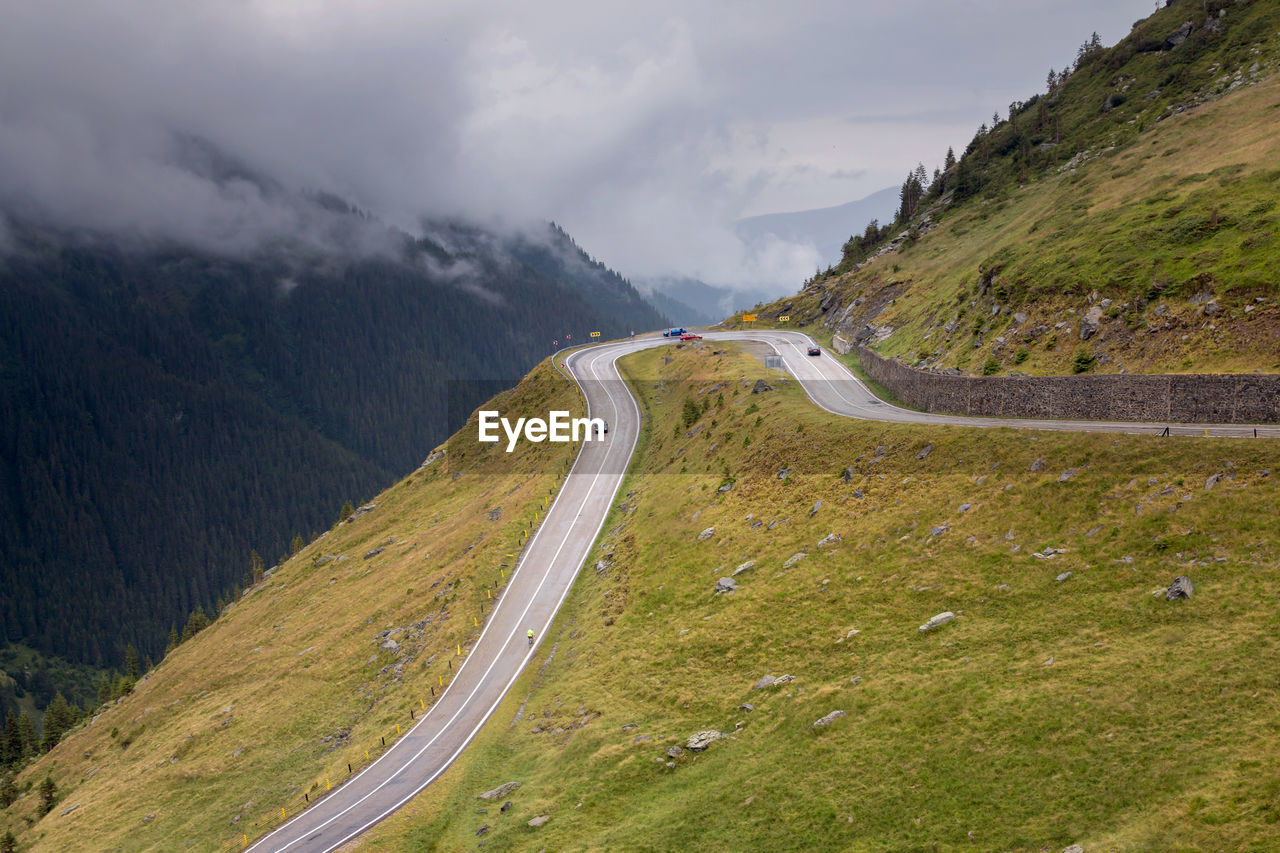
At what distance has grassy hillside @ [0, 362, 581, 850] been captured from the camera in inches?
1900

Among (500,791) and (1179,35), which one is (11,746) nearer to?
(500,791)

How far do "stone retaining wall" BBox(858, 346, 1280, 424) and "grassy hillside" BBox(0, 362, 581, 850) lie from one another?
4024 cm

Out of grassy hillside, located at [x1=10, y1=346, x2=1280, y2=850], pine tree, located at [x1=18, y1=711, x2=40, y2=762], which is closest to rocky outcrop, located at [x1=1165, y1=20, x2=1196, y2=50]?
grassy hillside, located at [x1=10, y1=346, x2=1280, y2=850]

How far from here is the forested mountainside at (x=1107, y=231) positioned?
54.3 metres

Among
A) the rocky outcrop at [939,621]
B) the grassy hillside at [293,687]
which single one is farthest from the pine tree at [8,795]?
the rocky outcrop at [939,621]

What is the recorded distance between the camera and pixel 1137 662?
85.3 feet

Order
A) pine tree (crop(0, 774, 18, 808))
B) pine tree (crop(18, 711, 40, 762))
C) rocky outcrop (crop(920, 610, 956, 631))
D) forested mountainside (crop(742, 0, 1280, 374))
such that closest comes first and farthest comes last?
rocky outcrop (crop(920, 610, 956, 631))
forested mountainside (crop(742, 0, 1280, 374))
pine tree (crop(0, 774, 18, 808))
pine tree (crop(18, 711, 40, 762))

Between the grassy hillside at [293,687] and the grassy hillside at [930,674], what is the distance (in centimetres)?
1235

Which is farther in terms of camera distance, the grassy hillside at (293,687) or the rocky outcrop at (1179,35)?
the rocky outcrop at (1179,35)

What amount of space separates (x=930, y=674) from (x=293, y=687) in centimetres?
5048

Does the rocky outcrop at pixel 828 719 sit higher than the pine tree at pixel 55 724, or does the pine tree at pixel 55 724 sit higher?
the rocky outcrop at pixel 828 719

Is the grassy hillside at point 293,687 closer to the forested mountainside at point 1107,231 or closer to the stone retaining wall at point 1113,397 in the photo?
the stone retaining wall at point 1113,397

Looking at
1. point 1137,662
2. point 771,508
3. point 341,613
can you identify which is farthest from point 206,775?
point 1137,662

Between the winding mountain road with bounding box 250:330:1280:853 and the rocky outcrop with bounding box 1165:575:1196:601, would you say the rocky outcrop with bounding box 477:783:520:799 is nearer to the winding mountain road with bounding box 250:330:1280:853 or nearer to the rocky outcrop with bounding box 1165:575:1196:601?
the winding mountain road with bounding box 250:330:1280:853
